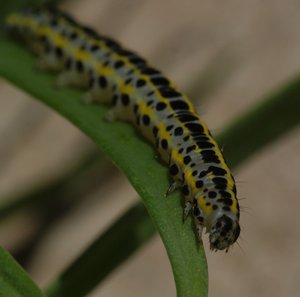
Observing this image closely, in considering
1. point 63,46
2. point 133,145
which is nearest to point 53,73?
point 63,46

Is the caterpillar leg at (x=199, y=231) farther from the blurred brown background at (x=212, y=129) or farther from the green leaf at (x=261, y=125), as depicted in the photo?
the blurred brown background at (x=212, y=129)

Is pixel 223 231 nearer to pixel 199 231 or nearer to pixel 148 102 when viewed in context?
pixel 199 231

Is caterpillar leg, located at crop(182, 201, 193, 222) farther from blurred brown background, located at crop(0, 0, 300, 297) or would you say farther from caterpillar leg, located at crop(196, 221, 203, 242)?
blurred brown background, located at crop(0, 0, 300, 297)

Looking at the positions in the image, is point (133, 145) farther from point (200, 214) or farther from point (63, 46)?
point (63, 46)

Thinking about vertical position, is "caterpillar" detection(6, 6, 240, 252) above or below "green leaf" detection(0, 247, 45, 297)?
above

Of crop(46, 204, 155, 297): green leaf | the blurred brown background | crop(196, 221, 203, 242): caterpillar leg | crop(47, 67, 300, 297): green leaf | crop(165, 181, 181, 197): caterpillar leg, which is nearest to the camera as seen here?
crop(196, 221, 203, 242): caterpillar leg

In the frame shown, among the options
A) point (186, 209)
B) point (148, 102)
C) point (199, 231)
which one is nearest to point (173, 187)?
point (186, 209)

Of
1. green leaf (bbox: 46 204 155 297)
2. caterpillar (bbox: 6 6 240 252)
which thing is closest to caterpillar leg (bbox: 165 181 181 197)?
caterpillar (bbox: 6 6 240 252)
